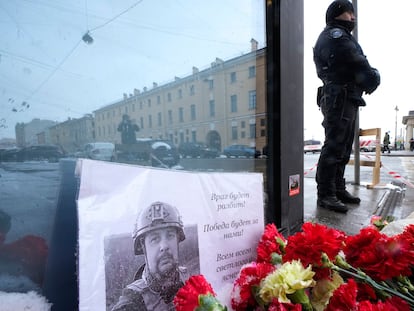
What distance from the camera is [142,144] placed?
1.17m

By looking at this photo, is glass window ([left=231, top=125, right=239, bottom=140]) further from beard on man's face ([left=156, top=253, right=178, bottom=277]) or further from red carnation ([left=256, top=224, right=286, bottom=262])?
beard on man's face ([left=156, top=253, right=178, bottom=277])

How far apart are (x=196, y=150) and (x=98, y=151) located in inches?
21.1

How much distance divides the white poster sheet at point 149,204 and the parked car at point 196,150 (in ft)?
1.45

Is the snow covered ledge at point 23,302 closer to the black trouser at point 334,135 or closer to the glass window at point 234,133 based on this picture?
the glass window at point 234,133

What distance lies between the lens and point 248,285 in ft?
2.25

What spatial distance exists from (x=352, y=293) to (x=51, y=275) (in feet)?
2.69

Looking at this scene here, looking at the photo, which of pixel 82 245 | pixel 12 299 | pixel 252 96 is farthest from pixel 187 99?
pixel 12 299

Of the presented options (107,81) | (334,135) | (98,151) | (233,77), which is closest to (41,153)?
(98,151)

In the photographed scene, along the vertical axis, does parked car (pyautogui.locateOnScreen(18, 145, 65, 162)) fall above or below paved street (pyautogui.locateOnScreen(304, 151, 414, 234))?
above

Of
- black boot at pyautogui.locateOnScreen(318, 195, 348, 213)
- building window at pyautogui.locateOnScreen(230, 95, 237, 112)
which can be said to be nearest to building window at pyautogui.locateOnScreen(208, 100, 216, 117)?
building window at pyautogui.locateOnScreen(230, 95, 237, 112)

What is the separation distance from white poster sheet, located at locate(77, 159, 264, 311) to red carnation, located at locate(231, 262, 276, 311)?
0.33 ft

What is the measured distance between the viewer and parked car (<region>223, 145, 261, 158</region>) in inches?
63.7

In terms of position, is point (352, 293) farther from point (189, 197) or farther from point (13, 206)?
point (13, 206)

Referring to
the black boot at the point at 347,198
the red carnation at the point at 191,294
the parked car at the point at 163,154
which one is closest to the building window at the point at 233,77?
the parked car at the point at 163,154
